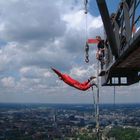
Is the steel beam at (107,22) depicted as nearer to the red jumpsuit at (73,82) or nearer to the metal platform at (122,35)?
the metal platform at (122,35)

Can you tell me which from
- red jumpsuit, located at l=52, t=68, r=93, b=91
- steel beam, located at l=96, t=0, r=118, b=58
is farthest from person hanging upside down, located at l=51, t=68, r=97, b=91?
steel beam, located at l=96, t=0, r=118, b=58

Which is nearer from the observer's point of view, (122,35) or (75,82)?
(122,35)

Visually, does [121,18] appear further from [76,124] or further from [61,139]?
[76,124]

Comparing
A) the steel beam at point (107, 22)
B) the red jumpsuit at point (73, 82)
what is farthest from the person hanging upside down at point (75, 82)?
the steel beam at point (107, 22)

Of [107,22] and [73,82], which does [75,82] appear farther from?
[107,22]

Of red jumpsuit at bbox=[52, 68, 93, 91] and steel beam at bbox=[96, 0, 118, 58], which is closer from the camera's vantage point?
steel beam at bbox=[96, 0, 118, 58]

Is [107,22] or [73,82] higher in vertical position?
[107,22]

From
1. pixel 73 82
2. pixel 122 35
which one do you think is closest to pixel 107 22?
pixel 122 35

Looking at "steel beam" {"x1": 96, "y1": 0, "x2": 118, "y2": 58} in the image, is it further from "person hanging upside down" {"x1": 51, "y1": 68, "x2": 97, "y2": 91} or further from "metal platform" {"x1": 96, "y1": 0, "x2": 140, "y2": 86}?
"person hanging upside down" {"x1": 51, "y1": 68, "x2": 97, "y2": 91}

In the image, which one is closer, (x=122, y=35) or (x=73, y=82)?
(x=122, y=35)

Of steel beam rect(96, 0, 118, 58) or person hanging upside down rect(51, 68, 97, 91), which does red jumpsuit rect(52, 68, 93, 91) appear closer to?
person hanging upside down rect(51, 68, 97, 91)

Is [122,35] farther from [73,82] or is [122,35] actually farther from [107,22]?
[73,82]

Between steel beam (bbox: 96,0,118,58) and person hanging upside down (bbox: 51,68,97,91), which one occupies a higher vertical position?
steel beam (bbox: 96,0,118,58)

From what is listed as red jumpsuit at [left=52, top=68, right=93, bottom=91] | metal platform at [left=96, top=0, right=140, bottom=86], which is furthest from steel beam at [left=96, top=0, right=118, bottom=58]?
red jumpsuit at [left=52, top=68, right=93, bottom=91]
